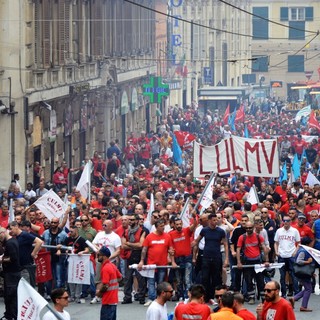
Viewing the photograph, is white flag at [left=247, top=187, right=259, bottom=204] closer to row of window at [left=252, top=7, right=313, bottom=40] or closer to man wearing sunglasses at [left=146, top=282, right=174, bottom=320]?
man wearing sunglasses at [left=146, top=282, right=174, bottom=320]

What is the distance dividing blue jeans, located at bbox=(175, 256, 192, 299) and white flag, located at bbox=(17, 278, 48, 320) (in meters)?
7.27

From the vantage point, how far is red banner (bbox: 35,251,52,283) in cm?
2141

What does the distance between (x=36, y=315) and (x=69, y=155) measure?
31914 mm

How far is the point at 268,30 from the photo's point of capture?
365ft

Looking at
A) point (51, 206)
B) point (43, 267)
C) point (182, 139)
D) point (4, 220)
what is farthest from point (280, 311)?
point (182, 139)

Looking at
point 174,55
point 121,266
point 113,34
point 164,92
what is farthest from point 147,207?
point 174,55

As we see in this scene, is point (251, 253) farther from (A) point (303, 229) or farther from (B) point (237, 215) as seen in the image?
(B) point (237, 215)

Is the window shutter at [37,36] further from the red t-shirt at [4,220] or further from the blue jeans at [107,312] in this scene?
the blue jeans at [107,312]

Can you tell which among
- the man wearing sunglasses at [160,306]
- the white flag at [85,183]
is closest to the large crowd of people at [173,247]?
the man wearing sunglasses at [160,306]

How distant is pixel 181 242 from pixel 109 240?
1.01m

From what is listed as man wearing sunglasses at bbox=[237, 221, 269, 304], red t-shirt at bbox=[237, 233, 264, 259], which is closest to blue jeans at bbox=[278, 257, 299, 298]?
man wearing sunglasses at bbox=[237, 221, 269, 304]

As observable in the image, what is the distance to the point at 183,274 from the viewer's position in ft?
71.1

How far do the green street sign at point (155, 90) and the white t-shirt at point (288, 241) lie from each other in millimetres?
41432

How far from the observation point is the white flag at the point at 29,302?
558 inches
